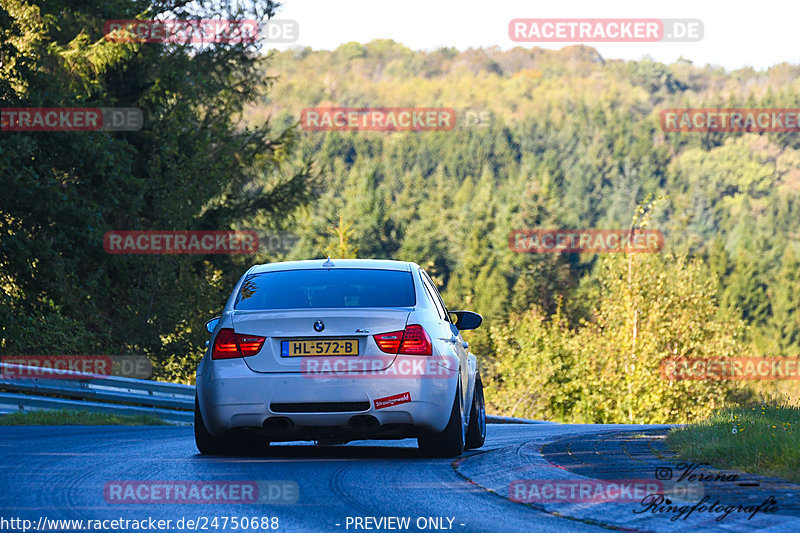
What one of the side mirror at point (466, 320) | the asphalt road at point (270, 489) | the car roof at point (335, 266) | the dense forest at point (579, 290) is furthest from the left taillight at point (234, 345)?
the dense forest at point (579, 290)

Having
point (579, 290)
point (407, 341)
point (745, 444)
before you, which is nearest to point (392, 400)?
point (407, 341)

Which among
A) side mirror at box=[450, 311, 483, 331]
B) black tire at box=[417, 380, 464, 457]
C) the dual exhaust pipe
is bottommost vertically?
black tire at box=[417, 380, 464, 457]

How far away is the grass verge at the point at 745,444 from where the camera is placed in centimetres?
733

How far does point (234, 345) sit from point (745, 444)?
3753 millimetres

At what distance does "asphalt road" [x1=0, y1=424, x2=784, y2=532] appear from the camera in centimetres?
597

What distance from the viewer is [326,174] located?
3569 centimetres

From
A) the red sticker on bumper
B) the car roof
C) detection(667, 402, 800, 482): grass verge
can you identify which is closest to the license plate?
the red sticker on bumper

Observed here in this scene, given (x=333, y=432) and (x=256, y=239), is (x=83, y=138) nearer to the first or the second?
(x=256, y=239)

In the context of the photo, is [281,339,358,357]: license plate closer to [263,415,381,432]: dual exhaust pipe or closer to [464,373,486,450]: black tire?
[263,415,381,432]: dual exhaust pipe

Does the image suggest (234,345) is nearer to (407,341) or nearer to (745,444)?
(407,341)

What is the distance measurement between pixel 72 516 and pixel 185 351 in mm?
22720

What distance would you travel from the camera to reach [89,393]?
18.1 meters

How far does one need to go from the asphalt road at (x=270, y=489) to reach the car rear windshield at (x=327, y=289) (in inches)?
47.6

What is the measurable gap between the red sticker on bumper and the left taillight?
97cm
